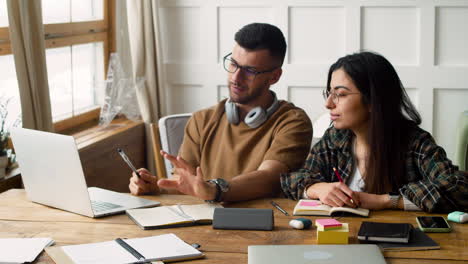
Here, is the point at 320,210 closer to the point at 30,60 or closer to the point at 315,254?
the point at 315,254

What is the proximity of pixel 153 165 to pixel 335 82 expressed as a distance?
216 cm

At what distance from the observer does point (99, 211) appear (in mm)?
2047

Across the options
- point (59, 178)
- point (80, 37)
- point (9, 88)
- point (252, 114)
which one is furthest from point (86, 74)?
point (59, 178)

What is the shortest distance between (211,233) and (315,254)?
0.34 m

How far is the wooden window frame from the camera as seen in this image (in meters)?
3.48

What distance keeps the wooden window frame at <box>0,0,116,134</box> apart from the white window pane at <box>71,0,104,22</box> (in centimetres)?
4

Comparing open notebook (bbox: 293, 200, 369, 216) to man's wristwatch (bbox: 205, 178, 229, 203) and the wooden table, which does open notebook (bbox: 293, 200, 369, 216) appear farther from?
man's wristwatch (bbox: 205, 178, 229, 203)

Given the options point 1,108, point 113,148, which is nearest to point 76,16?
point 113,148

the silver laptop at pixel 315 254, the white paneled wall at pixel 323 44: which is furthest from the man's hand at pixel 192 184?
the white paneled wall at pixel 323 44

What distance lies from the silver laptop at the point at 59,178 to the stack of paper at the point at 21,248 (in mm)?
238

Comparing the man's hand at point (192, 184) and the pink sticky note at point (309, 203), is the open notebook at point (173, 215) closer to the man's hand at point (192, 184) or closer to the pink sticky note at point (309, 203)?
the man's hand at point (192, 184)

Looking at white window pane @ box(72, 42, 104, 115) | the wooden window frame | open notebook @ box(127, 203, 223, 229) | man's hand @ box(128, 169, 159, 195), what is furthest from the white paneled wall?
open notebook @ box(127, 203, 223, 229)

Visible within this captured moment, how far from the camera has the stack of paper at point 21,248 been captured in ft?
5.48

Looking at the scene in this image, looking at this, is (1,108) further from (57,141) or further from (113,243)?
(113,243)
